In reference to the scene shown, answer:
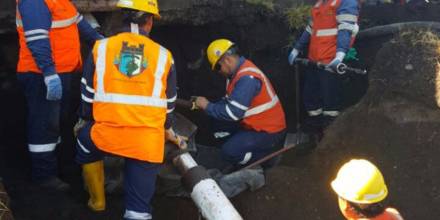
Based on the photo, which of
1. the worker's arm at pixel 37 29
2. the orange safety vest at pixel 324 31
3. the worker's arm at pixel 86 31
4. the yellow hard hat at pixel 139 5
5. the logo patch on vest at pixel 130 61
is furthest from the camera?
the orange safety vest at pixel 324 31

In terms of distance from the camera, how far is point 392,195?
4848mm

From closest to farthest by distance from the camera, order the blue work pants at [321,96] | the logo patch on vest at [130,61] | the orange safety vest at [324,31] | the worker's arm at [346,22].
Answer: the logo patch on vest at [130,61]
the worker's arm at [346,22]
the orange safety vest at [324,31]
the blue work pants at [321,96]

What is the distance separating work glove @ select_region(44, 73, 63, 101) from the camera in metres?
4.64

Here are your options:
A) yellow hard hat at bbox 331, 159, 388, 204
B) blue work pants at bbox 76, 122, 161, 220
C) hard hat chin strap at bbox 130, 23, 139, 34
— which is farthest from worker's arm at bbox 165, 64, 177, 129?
yellow hard hat at bbox 331, 159, 388, 204

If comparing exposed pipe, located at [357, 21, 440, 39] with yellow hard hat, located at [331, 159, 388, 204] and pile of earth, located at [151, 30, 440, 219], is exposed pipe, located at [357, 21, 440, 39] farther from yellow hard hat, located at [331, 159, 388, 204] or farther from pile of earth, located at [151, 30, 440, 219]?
yellow hard hat, located at [331, 159, 388, 204]

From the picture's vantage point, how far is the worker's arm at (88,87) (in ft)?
13.1

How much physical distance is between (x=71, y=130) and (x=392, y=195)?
3.70 metres

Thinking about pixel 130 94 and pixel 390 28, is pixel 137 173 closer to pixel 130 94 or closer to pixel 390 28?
pixel 130 94

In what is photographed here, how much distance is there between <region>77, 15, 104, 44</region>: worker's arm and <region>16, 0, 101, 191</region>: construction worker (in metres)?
→ 0.01

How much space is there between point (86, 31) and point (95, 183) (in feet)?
5.46

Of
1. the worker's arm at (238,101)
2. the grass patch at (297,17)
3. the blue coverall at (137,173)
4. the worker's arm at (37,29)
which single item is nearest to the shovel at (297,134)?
the grass patch at (297,17)

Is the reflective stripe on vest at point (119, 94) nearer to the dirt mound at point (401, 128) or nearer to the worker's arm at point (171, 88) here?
the worker's arm at point (171, 88)

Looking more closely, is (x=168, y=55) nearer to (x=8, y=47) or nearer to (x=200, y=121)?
(x=8, y=47)

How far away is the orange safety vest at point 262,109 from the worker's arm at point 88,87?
1.79 m
